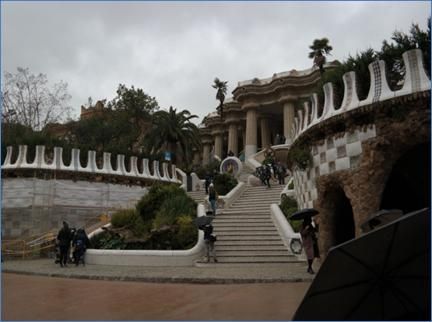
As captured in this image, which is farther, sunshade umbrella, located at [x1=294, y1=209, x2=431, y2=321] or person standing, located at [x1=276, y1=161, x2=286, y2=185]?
person standing, located at [x1=276, y1=161, x2=286, y2=185]

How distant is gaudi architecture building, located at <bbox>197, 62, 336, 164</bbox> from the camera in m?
40.4

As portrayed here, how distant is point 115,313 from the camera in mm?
6523

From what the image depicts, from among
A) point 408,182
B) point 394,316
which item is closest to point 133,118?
point 408,182

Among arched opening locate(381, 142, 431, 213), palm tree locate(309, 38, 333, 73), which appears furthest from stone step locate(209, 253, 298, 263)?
palm tree locate(309, 38, 333, 73)

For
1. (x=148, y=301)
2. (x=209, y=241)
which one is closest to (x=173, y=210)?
(x=209, y=241)

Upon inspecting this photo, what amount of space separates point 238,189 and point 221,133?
28844 mm

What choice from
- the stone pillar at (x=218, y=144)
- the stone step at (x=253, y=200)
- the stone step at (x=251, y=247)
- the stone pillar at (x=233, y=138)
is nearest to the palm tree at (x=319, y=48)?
the stone pillar at (x=233, y=138)

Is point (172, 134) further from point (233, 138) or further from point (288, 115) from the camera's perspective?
point (233, 138)

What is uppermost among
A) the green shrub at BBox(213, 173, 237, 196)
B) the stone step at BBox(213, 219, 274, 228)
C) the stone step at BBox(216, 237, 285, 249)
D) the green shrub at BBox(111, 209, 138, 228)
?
the green shrub at BBox(213, 173, 237, 196)

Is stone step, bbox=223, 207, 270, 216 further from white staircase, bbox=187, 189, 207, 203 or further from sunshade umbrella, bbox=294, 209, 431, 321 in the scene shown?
sunshade umbrella, bbox=294, 209, 431, 321

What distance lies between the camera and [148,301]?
759 cm

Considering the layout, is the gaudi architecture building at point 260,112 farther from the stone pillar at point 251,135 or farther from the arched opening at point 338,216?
the arched opening at point 338,216

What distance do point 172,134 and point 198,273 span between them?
23.2m

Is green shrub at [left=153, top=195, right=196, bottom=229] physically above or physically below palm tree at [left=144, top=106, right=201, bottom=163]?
below
